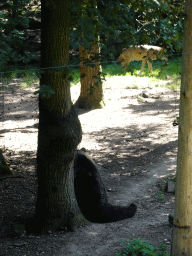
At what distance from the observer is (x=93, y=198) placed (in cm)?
580

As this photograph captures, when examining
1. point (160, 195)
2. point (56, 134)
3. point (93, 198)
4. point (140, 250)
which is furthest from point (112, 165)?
point (140, 250)

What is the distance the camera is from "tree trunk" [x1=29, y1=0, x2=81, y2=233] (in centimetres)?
461

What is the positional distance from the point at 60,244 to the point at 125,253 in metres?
0.99

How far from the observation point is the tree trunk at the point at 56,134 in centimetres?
461

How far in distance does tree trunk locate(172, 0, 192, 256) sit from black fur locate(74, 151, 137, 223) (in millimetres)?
1937

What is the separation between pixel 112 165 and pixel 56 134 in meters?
3.25

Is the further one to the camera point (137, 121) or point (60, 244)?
point (137, 121)

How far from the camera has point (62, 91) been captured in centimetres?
477

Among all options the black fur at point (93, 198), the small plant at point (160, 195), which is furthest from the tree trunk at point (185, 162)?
the small plant at point (160, 195)

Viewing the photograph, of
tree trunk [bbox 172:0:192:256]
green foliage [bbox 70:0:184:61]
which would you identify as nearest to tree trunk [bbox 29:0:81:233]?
green foliage [bbox 70:0:184:61]

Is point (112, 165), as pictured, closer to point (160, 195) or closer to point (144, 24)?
point (160, 195)

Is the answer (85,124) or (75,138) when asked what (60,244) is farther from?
(85,124)

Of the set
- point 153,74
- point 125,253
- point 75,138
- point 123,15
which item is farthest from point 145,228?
point 153,74

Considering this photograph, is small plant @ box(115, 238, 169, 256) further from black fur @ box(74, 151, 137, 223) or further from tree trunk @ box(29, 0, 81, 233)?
black fur @ box(74, 151, 137, 223)
